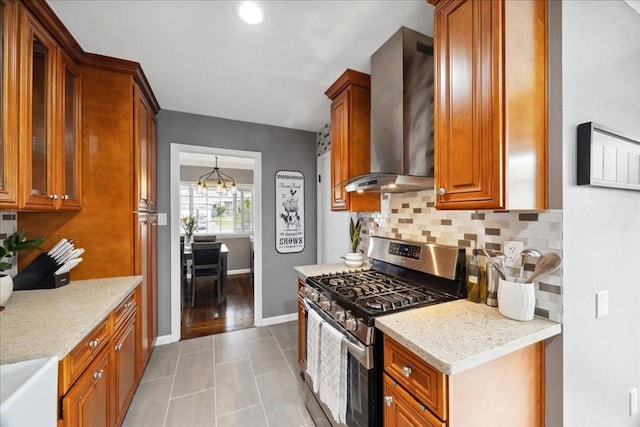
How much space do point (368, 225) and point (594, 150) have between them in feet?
5.21

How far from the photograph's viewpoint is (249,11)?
143 cm

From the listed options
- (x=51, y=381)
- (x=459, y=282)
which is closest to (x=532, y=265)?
(x=459, y=282)

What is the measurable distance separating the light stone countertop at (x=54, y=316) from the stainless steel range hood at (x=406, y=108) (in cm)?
156

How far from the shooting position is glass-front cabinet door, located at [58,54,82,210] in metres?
1.66

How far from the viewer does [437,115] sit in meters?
1.31

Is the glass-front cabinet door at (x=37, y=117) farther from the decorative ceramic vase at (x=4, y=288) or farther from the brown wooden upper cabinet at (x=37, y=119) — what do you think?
the decorative ceramic vase at (x=4, y=288)

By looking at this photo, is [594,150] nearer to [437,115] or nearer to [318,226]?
[437,115]

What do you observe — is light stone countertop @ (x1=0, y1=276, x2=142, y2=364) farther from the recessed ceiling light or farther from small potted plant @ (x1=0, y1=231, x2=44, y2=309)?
the recessed ceiling light

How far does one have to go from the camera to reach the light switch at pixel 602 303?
1235 millimetres

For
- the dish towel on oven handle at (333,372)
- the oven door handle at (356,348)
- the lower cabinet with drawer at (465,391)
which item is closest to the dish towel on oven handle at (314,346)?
the dish towel on oven handle at (333,372)

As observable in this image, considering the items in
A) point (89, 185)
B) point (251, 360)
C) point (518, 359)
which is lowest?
point (251, 360)

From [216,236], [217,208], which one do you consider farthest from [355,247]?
[217,208]

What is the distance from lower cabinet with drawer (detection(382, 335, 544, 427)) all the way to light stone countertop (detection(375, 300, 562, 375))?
7 centimetres

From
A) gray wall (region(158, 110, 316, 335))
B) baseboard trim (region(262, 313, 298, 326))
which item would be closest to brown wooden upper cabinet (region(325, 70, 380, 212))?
gray wall (region(158, 110, 316, 335))
